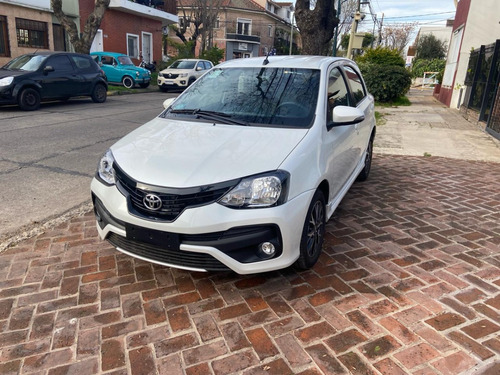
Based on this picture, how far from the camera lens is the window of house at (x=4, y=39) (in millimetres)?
17766

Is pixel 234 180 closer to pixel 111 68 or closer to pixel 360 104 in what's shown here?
pixel 360 104

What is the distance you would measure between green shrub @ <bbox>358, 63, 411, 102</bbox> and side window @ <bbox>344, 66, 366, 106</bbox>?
11601mm

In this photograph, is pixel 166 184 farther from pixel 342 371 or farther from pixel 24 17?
pixel 24 17

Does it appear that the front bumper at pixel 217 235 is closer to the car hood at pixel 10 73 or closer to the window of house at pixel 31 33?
the car hood at pixel 10 73

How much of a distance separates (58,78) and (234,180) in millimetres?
10917

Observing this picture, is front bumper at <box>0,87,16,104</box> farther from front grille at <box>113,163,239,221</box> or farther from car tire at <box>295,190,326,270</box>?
car tire at <box>295,190,326,270</box>

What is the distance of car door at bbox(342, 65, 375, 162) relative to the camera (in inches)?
184

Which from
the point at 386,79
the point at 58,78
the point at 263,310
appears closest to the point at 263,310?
the point at 263,310

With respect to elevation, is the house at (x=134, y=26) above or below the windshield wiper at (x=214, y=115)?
above

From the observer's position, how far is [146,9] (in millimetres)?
25391

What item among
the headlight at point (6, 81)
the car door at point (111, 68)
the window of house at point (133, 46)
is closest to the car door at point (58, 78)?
the headlight at point (6, 81)

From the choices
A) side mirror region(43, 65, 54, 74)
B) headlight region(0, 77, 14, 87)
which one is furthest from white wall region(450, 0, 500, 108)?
headlight region(0, 77, 14, 87)

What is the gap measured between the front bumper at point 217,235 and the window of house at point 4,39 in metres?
19.1

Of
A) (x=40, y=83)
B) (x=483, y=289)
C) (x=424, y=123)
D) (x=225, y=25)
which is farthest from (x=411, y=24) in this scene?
(x=483, y=289)
